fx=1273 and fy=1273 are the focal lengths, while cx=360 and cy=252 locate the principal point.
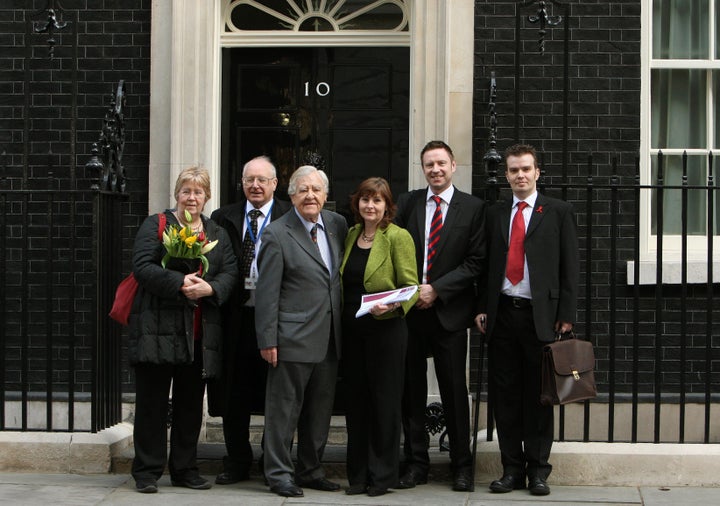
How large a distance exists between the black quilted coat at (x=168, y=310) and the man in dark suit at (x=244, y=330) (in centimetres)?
15

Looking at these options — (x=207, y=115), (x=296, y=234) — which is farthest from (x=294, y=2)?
(x=296, y=234)

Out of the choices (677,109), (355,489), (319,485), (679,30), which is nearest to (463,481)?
(355,489)

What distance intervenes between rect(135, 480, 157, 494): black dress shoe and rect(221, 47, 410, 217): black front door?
108 inches

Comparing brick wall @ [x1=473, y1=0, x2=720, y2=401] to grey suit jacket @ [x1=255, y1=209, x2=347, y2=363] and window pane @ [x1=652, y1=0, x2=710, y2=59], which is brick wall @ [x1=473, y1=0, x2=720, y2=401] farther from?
grey suit jacket @ [x1=255, y1=209, x2=347, y2=363]

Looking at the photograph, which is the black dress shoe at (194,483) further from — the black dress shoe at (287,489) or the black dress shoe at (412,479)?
the black dress shoe at (412,479)

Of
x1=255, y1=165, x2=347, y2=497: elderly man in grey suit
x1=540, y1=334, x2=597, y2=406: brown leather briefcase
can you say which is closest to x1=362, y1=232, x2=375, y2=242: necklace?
x1=255, y1=165, x2=347, y2=497: elderly man in grey suit

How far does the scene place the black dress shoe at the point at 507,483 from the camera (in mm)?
7363

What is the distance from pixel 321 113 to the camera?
9.59 metres

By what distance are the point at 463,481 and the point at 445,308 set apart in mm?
1030

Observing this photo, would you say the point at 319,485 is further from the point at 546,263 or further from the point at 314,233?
the point at 546,263

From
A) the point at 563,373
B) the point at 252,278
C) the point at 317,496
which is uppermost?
the point at 252,278

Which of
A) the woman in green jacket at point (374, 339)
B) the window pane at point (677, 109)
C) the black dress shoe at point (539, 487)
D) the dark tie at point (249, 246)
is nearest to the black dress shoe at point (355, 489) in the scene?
the woman in green jacket at point (374, 339)

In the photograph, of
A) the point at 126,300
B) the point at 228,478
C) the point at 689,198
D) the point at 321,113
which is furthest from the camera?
the point at 321,113

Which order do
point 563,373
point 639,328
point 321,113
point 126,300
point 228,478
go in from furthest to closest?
point 321,113 < point 639,328 < point 228,478 < point 126,300 < point 563,373
